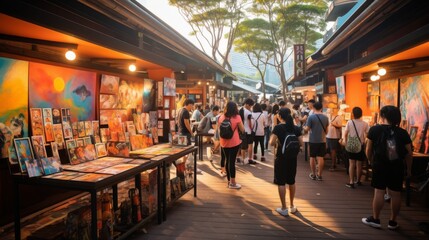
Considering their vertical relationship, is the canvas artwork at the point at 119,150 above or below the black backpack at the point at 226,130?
below

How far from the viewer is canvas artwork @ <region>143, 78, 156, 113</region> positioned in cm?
618

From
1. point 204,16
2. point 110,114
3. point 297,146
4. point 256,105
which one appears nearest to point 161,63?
point 110,114

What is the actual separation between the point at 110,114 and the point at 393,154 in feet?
15.1

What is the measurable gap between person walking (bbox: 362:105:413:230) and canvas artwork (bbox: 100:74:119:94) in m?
4.45

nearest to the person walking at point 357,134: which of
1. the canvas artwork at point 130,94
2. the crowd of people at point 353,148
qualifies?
the crowd of people at point 353,148

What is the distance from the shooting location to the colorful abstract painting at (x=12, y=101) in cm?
361

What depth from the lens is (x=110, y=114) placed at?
5.30 m

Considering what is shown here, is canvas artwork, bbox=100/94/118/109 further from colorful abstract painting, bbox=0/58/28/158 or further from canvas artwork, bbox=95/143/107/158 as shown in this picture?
colorful abstract painting, bbox=0/58/28/158

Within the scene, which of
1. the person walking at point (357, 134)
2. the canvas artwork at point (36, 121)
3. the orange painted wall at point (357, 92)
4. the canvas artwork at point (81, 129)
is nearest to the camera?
the canvas artwork at point (36, 121)

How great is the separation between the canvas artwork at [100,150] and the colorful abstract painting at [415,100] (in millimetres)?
5925

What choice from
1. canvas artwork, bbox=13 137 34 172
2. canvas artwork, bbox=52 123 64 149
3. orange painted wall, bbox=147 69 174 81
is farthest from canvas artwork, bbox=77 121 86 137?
orange painted wall, bbox=147 69 174 81

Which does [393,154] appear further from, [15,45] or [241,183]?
[15,45]

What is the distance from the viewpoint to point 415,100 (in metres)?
5.97

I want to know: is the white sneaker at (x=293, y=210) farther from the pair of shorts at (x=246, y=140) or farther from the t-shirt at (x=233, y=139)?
the pair of shorts at (x=246, y=140)
